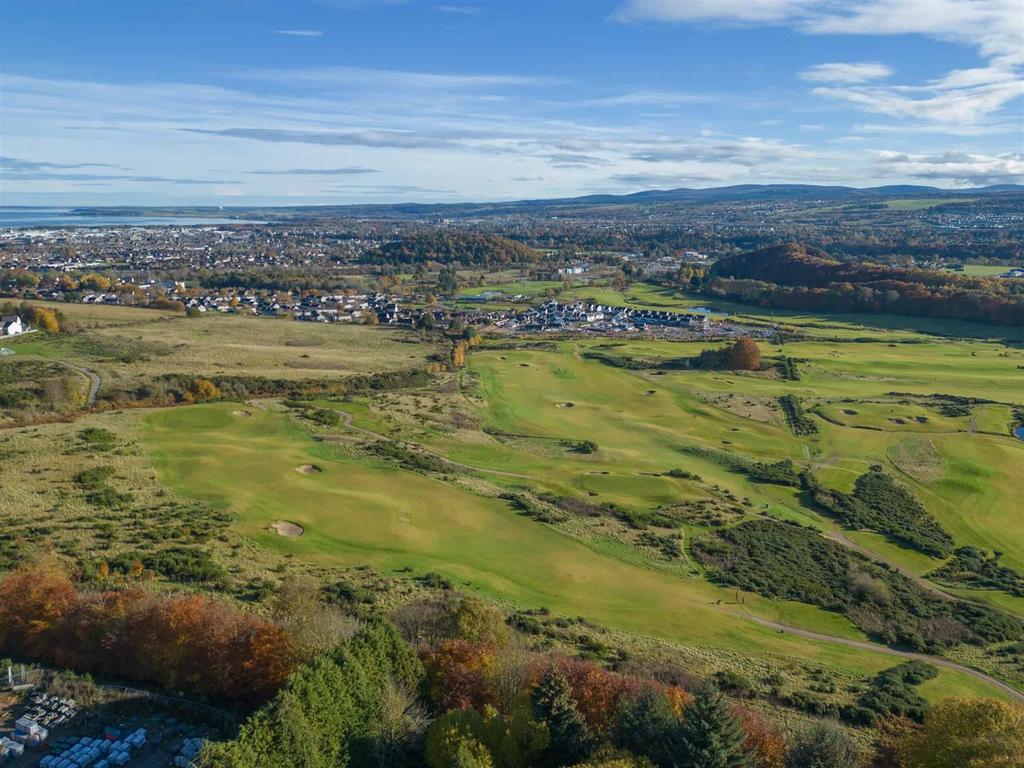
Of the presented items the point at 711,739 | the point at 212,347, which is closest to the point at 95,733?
the point at 711,739

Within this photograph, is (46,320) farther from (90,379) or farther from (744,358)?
(744,358)

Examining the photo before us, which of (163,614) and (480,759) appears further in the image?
(163,614)

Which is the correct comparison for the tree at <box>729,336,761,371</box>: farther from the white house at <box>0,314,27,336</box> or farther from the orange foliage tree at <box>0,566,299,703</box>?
the white house at <box>0,314,27,336</box>

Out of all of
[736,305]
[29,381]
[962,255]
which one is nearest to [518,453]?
[29,381]

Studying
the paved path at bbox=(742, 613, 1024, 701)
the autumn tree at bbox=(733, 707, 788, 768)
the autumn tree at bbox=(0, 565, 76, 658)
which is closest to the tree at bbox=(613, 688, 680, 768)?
the autumn tree at bbox=(733, 707, 788, 768)

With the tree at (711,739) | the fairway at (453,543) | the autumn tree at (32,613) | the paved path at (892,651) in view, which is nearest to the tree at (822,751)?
the tree at (711,739)

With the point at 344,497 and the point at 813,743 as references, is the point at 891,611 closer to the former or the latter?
the point at 813,743

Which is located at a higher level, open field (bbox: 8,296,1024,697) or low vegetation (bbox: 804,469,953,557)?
open field (bbox: 8,296,1024,697)
